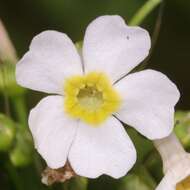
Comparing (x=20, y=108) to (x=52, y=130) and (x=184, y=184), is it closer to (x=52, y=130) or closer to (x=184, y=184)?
(x=52, y=130)

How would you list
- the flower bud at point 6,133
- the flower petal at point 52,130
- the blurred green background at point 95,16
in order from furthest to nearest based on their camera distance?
the blurred green background at point 95,16, the flower bud at point 6,133, the flower petal at point 52,130

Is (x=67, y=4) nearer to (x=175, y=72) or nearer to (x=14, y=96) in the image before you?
(x=175, y=72)

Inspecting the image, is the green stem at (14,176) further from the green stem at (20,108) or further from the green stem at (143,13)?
the green stem at (143,13)

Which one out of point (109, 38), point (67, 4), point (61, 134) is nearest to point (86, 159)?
point (61, 134)

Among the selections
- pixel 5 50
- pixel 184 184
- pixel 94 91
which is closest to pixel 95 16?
pixel 5 50

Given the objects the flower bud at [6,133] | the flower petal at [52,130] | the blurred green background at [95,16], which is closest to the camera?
the flower petal at [52,130]

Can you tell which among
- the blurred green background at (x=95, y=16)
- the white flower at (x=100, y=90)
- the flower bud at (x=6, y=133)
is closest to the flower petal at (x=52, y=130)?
the white flower at (x=100, y=90)
